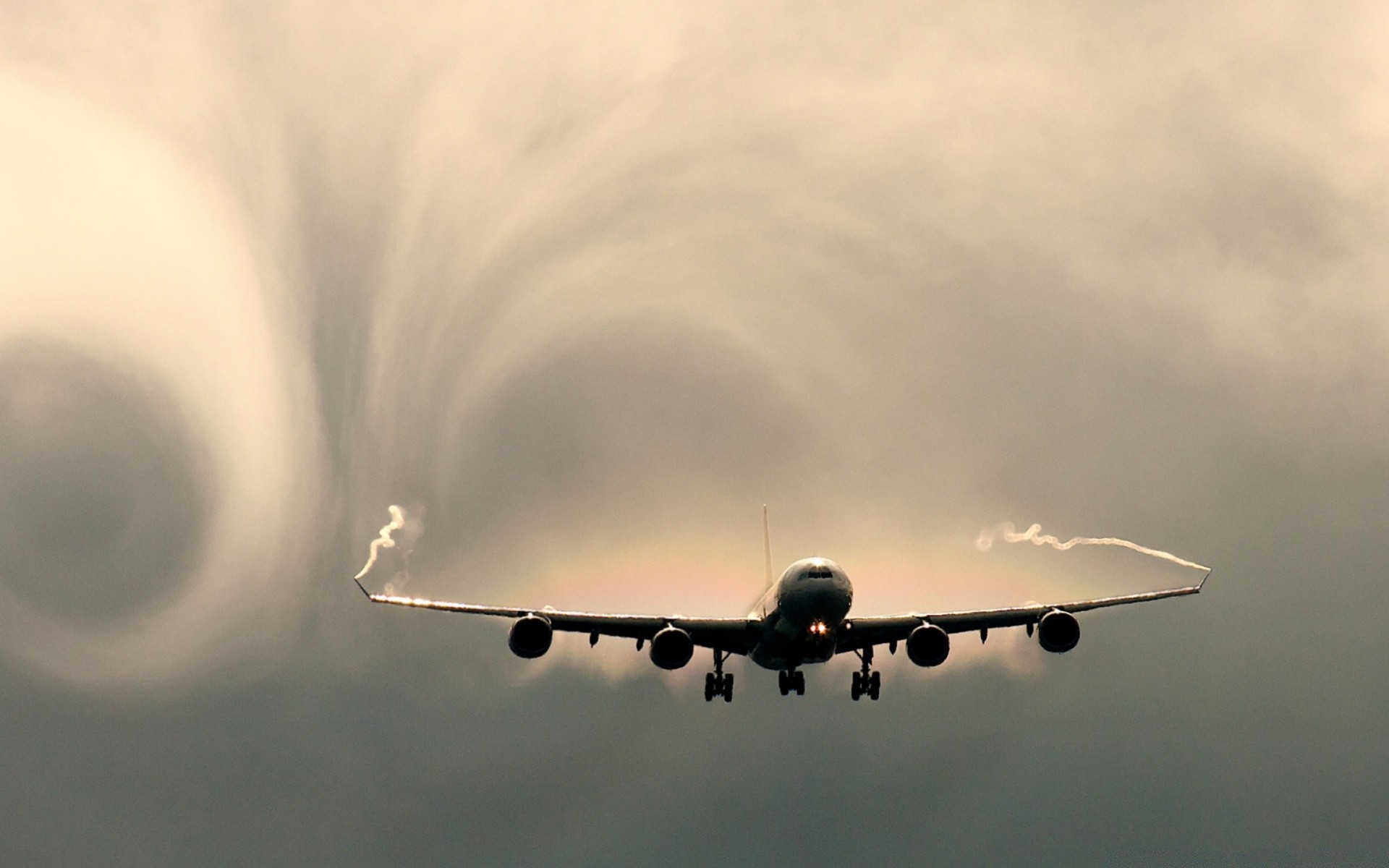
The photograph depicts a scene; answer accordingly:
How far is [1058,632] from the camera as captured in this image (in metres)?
81.4

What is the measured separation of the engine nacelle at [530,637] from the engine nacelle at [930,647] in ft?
67.1

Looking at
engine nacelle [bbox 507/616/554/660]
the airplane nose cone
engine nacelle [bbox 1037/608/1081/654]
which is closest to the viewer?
the airplane nose cone

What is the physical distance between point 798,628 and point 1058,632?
15.5 metres

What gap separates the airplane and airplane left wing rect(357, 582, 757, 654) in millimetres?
56

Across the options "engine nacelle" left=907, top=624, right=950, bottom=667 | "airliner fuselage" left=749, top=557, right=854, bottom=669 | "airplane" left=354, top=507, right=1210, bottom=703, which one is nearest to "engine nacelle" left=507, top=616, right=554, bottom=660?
"airplane" left=354, top=507, right=1210, bottom=703

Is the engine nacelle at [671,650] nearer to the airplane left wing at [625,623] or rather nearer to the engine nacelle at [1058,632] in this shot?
the airplane left wing at [625,623]

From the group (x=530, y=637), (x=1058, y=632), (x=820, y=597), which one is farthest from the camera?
(x=1058, y=632)

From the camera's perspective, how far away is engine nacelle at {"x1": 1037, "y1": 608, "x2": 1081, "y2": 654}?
81.2m

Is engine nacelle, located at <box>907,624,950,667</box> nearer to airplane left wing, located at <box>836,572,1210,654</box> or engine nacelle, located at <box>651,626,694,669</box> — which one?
airplane left wing, located at <box>836,572,1210,654</box>

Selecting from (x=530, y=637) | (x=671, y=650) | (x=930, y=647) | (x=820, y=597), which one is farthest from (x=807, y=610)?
(x=530, y=637)

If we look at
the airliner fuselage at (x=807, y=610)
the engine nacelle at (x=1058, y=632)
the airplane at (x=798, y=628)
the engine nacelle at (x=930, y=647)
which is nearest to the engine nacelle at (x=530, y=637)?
the airplane at (x=798, y=628)

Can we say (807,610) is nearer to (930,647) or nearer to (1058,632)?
(930,647)

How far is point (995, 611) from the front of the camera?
3342 inches

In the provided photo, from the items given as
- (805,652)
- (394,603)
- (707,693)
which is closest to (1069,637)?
(805,652)
